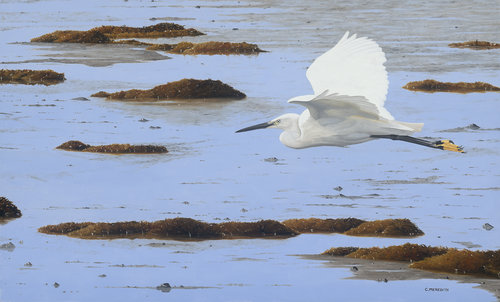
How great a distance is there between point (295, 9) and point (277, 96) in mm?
21909

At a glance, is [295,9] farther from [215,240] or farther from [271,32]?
[215,240]

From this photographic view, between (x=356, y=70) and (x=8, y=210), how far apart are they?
5378 millimetres

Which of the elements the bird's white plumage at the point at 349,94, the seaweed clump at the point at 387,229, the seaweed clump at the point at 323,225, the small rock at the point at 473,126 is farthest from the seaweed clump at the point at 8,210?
the small rock at the point at 473,126

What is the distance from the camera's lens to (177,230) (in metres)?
15.0

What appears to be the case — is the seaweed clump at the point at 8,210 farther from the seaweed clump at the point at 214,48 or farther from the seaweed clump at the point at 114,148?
the seaweed clump at the point at 214,48

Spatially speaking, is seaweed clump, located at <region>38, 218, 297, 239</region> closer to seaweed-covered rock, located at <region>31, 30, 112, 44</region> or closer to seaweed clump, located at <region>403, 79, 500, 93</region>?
seaweed clump, located at <region>403, 79, 500, 93</region>

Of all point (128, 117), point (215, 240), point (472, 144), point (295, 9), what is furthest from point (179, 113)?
point (295, 9)

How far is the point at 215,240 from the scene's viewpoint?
14852 millimetres

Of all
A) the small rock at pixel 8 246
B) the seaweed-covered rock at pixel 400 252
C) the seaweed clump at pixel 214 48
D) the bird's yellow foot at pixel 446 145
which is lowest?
the small rock at pixel 8 246

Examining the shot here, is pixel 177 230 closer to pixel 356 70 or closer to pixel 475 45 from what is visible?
pixel 356 70

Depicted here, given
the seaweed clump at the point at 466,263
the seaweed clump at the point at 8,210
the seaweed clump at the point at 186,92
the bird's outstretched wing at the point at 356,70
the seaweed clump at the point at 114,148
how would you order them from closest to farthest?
1. the seaweed clump at the point at 466,263
2. the bird's outstretched wing at the point at 356,70
3. the seaweed clump at the point at 8,210
4. the seaweed clump at the point at 114,148
5. the seaweed clump at the point at 186,92

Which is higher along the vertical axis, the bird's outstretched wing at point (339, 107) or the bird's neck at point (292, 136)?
the bird's outstretched wing at point (339, 107)

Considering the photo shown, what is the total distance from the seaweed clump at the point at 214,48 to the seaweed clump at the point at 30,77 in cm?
547

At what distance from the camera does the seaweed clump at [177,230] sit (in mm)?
14961
